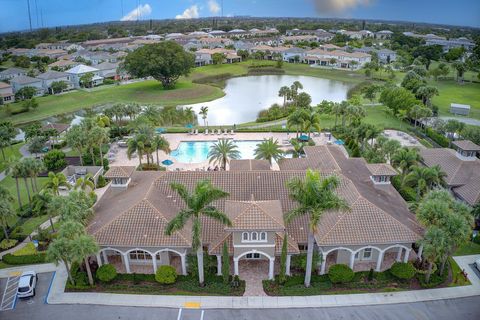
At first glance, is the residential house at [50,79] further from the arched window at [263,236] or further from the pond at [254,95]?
the arched window at [263,236]

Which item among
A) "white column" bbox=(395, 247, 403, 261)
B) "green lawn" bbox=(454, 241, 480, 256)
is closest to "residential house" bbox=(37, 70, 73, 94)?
"white column" bbox=(395, 247, 403, 261)

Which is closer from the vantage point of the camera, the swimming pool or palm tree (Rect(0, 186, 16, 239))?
palm tree (Rect(0, 186, 16, 239))

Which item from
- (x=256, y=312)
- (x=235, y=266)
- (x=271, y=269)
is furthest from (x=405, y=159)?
(x=256, y=312)

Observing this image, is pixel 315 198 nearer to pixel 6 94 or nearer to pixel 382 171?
pixel 382 171

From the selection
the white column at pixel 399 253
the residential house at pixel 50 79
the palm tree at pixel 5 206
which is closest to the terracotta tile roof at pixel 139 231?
the palm tree at pixel 5 206

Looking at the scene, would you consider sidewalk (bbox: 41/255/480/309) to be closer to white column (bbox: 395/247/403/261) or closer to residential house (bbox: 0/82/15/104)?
white column (bbox: 395/247/403/261)

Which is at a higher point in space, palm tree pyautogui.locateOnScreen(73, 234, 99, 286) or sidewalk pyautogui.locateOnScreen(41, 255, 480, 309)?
Result: palm tree pyautogui.locateOnScreen(73, 234, 99, 286)
